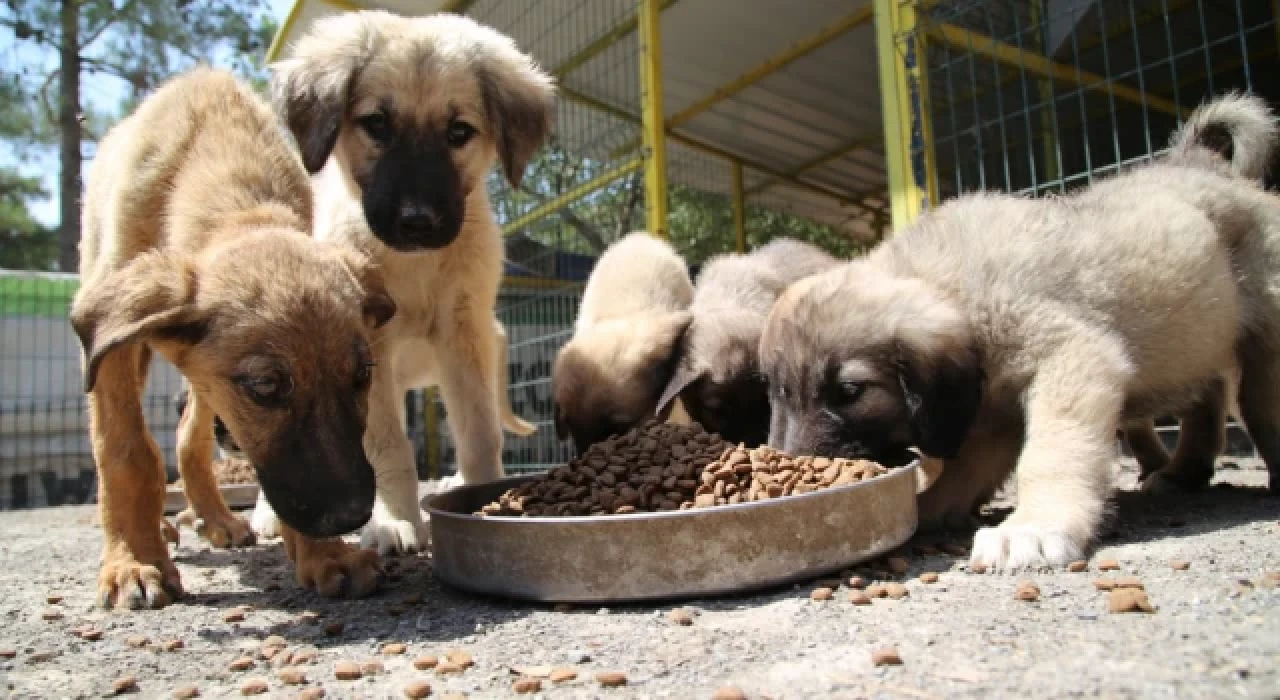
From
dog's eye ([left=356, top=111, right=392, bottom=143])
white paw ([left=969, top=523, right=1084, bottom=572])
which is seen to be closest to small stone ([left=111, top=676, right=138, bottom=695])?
white paw ([left=969, top=523, right=1084, bottom=572])

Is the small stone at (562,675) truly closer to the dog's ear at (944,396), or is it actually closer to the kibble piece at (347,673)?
the kibble piece at (347,673)

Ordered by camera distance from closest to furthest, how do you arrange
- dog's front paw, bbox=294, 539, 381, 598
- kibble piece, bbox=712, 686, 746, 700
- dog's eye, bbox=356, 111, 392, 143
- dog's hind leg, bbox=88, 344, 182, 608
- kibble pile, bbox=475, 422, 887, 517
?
kibble piece, bbox=712, 686, 746, 700 → kibble pile, bbox=475, 422, 887, 517 → dog's front paw, bbox=294, 539, 381, 598 → dog's hind leg, bbox=88, 344, 182, 608 → dog's eye, bbox=356, 111, 392, 143

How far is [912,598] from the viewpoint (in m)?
2.25

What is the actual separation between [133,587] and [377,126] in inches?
75.5

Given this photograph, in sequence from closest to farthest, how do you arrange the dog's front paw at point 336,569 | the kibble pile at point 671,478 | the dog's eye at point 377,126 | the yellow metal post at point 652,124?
the kibble pile at point 671,478
the dog's front paw at point 336,569
the dog's eye at point 377,126
the yellow metal post at point 652,124

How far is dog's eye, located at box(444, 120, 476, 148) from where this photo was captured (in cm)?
379

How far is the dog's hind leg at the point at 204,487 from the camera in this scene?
4.09 m

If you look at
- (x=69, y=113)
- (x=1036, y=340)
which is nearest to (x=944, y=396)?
(x=1036, y=340)

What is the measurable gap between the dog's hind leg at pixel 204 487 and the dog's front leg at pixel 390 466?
0.88 metres

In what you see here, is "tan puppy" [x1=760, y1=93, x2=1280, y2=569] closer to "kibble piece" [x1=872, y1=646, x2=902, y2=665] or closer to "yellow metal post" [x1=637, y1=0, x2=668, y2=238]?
"kibble piece" [x1=872, y1=646, x2=902, y2=665]

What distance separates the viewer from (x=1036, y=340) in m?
2.91

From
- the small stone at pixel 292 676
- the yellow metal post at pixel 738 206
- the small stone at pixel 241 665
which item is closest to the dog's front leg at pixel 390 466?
the small stone at pixel 241 665

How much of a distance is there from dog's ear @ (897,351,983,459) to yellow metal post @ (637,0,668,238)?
3522 mm

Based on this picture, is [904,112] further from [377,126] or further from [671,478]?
[671,478]
